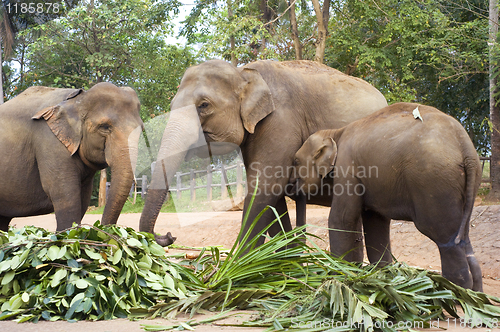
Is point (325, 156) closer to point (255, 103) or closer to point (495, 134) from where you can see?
point (255, 103)

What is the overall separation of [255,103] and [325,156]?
2.77ft

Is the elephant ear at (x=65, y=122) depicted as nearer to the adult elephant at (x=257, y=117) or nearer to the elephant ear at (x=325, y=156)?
the adult elephant at (x=257, y=117)

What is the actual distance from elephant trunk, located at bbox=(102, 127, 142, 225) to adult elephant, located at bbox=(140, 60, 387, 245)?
60 cm

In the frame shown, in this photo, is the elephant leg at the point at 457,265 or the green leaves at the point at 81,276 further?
the elephant leg at the point at 457,265

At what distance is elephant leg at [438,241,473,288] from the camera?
11.6 feet

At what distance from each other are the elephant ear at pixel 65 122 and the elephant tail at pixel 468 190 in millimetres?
3682

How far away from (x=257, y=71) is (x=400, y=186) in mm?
1923

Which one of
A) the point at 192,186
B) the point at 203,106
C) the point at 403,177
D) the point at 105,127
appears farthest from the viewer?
the point at 192,186

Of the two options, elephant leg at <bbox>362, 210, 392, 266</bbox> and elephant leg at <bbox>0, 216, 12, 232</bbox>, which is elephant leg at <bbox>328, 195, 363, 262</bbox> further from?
elephant leg at <bbox>0, 216, 12, 232</bbox>

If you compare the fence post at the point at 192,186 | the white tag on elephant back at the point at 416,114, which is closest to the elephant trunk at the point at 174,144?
the white tag on elephant back at the point at 416,114

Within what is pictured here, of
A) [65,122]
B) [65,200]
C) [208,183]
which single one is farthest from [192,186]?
[65,200]

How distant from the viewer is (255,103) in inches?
190

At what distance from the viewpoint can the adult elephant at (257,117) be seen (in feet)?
15.5

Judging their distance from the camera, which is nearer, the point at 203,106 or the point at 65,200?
the point at 203,106
